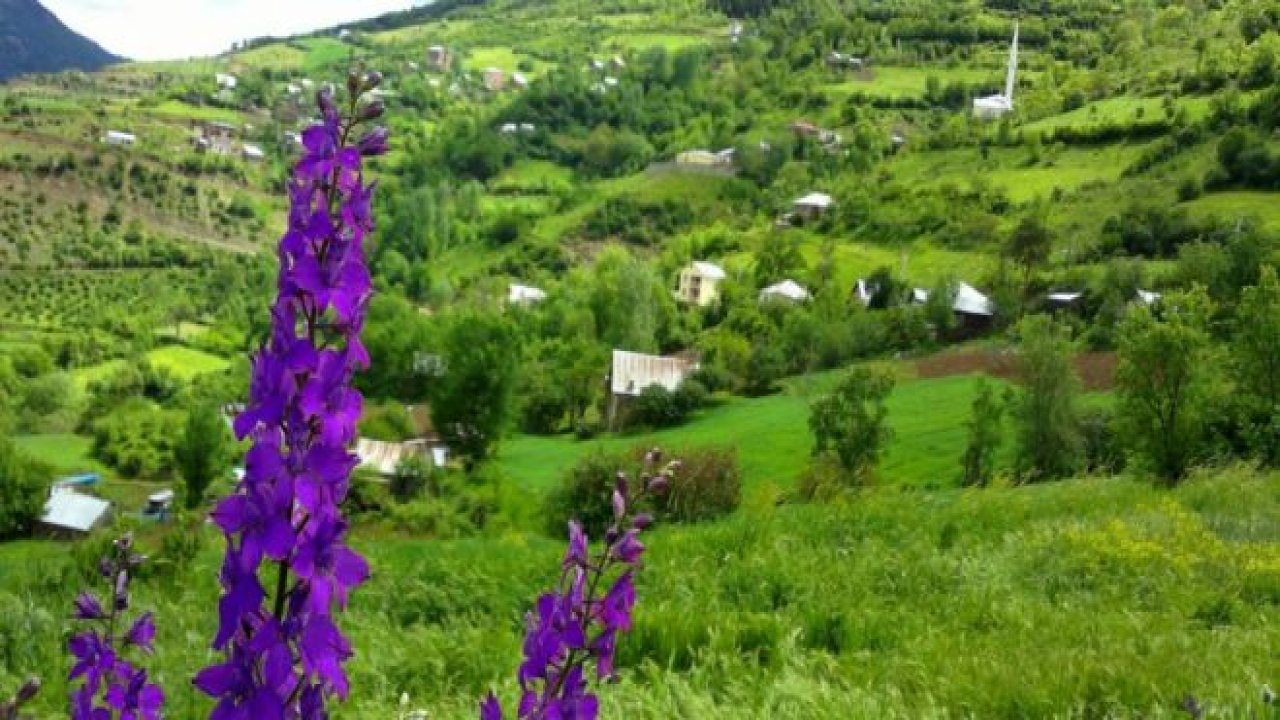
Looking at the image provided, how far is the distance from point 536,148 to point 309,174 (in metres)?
173

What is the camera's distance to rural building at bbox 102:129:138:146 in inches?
6511

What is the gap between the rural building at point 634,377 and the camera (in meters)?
62.0

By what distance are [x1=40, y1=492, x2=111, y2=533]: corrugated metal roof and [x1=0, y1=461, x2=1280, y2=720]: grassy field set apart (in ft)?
150

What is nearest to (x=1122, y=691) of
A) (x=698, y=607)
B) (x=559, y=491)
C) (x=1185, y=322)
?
(x=698, y=607)

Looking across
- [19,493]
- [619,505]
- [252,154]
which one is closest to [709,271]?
[19,493]

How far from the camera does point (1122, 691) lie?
474cm

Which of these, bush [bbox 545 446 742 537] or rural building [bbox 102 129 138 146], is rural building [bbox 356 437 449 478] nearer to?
bush [bbox 545 446 742 537]

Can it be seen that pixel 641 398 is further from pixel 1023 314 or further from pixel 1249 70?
pixel 1249 70

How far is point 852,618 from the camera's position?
6777 mm

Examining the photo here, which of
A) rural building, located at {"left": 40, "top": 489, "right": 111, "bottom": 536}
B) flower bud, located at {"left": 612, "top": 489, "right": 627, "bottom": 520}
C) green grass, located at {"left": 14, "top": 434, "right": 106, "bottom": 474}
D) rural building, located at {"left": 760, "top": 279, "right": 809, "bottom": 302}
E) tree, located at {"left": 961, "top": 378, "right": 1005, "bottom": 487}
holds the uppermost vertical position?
flower bud, located at {"left": 612, "top": 489, "right": 627, "bottom": 520}

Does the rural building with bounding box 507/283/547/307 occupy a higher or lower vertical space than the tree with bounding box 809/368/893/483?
lower

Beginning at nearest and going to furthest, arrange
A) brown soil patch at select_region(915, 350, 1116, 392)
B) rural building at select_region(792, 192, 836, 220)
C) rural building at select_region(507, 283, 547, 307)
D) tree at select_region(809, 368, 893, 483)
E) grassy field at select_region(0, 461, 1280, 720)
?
grassy field at select_region(0, 461, 1280, 720) < tree at select_region(809, 368, 893, 483) < brown soil patch at select_region(915, 350, 1116, 392) < rural building at select_region(507, 283, 547, 307) < rural building at select_region(792, 192, 836, 220)

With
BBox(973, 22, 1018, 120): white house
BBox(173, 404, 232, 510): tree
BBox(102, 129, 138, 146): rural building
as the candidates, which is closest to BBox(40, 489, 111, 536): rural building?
BBox(173, 404, 232, 510): tree

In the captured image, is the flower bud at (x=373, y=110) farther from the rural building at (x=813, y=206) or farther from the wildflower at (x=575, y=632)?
the rural building at (x=813, y=206)
